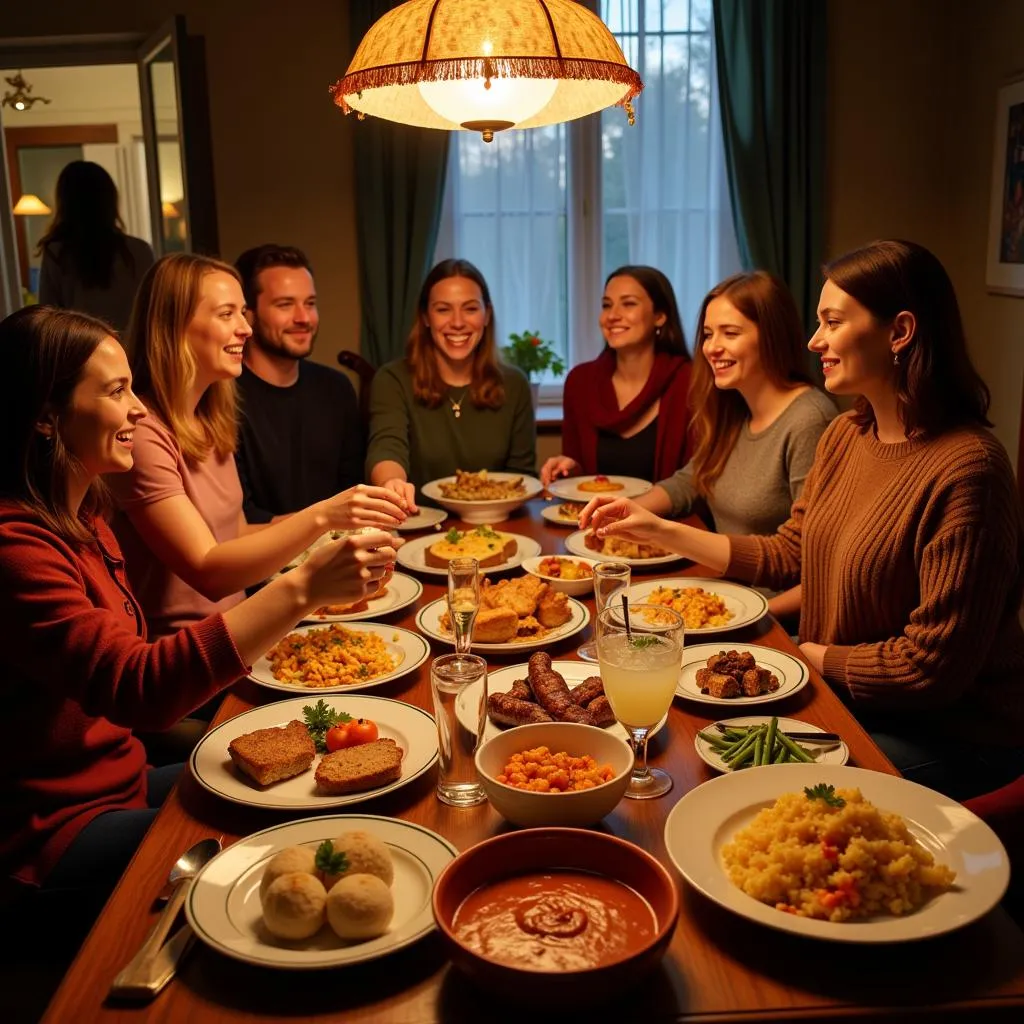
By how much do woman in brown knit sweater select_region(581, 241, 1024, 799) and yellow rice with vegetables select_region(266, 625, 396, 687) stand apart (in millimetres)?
788

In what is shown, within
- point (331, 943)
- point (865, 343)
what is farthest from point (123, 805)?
point (865, 343)

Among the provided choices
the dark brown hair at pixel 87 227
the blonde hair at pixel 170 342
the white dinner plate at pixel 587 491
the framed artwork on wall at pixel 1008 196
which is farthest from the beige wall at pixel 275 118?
the framed artwork on wall at pixel 1008 196

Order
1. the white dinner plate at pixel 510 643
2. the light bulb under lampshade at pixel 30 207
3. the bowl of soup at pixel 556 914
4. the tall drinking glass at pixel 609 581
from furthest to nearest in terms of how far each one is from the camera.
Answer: the light bulb under lampshade at pixel 30 207
the white dinner plate at pixel 510 643
the tall drinking glass at pixel 609 581
the bowl of soup at pixel 556 914

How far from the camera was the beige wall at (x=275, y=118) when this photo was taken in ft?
15.0

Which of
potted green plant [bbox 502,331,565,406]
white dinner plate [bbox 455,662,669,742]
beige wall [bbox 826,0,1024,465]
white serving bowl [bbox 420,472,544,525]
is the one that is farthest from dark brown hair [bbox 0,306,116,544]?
beige wall [bbox 826,0,1024,465]

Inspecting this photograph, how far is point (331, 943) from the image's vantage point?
3.33 feet

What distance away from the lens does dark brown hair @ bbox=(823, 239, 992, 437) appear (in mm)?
1858

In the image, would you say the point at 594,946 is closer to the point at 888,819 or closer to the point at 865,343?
the point at 888,819

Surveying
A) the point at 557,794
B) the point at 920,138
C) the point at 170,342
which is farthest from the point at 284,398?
the point at 920,138

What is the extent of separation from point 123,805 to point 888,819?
1.11m

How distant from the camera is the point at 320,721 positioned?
1479 mm

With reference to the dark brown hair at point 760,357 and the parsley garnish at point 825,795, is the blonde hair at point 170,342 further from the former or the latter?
the parsley garnish at point 825,795

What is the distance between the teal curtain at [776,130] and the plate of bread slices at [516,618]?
10.1 ft

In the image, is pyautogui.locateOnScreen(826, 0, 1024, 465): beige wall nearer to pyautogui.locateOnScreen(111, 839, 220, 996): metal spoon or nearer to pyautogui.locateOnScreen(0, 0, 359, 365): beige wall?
pyautogui.locateOnScreen(0, 0, 359, 365): beige wall
